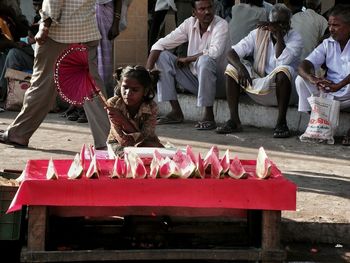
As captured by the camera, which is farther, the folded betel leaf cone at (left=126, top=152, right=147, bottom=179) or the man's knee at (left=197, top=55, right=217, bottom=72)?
the man's knee at (left=197, top=55, right=217, bottom=72)

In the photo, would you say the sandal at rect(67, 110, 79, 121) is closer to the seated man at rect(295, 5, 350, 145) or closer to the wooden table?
the seated man at rect(295, 5, 350, 145)

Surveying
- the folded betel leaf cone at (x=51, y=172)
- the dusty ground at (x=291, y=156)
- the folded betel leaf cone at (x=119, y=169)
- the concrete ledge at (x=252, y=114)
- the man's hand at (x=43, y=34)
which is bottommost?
the dusty ground at (x=291, y=156)

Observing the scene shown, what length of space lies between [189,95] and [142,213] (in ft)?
14.1

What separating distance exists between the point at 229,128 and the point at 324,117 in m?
0.96

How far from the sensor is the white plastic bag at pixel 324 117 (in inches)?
277

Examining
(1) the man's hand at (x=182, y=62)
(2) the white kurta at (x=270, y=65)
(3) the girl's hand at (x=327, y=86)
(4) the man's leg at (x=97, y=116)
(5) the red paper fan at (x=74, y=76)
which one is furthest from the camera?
(1) the man's hand at (x=182, y=62)

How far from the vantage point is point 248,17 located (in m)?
8.47

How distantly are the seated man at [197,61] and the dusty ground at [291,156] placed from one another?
0.28 meters

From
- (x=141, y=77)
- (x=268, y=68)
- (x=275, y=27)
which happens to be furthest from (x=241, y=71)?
(x=141, y=77)

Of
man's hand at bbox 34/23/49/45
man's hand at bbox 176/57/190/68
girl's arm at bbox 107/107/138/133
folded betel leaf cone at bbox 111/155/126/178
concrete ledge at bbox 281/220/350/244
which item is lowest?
concrete ledge at bbox 281/220/350/244

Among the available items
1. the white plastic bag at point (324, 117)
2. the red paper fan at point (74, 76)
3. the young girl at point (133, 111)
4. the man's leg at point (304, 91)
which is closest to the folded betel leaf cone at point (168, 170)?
the young girl at point (133, 111)

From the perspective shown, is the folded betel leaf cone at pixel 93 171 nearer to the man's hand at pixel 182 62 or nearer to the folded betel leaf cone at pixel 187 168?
the folded betel leaf cone at pixel 187 168

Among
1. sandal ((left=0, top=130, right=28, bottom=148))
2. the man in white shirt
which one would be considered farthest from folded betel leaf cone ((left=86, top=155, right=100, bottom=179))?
the man in white shirt

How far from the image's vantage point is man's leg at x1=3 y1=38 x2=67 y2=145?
20.3 feet
